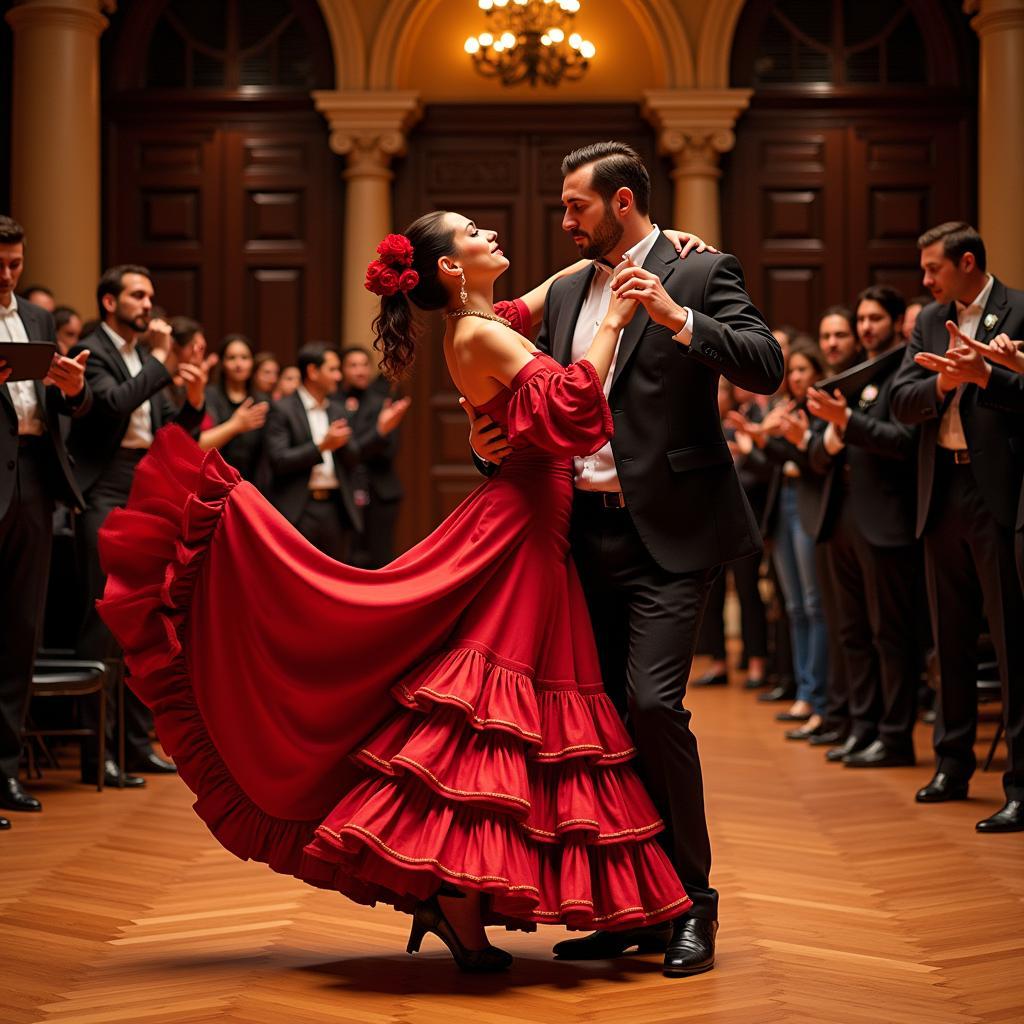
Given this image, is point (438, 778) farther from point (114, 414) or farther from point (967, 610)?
point (114, 414)

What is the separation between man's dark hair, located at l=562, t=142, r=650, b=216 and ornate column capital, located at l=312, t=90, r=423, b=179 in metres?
7.01

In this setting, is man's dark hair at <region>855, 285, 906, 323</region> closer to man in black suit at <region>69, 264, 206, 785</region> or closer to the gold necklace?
man in black suit at <region>69, 264, 206, 785</region>

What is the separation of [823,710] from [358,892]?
4.10 metres

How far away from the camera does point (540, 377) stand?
295 cm

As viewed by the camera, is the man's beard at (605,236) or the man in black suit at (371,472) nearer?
the man's beard at (605,236)

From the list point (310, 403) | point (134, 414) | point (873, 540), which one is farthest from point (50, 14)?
point (873, 540)

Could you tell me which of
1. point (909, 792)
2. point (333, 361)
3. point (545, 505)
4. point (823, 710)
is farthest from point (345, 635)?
point (333, 361)

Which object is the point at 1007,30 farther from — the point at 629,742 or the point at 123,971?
the point at 123,971

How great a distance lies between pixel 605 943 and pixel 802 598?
164 inches

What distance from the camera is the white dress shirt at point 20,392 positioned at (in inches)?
189

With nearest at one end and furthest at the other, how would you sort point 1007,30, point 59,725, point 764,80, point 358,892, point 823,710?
point 358,892 < point 59,725 < point 823,710 < point 1007,30 < point 764,80

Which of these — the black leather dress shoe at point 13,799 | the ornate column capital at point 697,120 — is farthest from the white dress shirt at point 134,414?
the ornate column capital at point 697,120

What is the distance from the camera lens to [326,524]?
7.19 meters

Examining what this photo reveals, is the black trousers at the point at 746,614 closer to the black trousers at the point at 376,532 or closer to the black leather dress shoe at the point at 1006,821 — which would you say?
the black trousers at the point at 376,532
